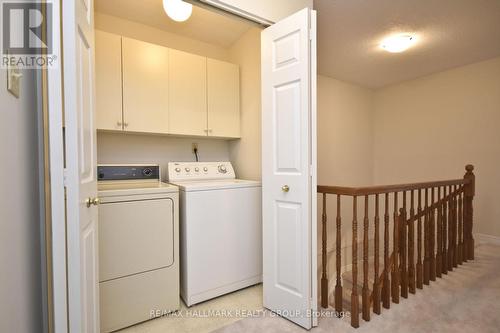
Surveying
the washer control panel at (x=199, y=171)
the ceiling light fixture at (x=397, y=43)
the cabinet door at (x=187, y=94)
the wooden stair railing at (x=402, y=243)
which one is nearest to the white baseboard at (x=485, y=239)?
the wooden stair railing at (x=402, y=243)

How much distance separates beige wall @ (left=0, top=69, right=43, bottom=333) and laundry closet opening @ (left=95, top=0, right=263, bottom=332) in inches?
28.5

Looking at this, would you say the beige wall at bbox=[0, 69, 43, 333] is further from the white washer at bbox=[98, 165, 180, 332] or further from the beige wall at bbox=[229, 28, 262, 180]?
the beige wall at bbox=[229, 28, 262, 180]

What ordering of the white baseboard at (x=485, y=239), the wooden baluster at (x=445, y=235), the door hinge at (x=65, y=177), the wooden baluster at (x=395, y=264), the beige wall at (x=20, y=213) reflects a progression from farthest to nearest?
the white baseboard at (x=485, y=239) → the wooden baluster at (x=445, y=235) → the wooden baluster at (x=395, y=264) → the door hinge at (x=65, y=177) → the beige wall at (x=20, y=213)

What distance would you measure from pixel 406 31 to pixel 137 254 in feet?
9.92

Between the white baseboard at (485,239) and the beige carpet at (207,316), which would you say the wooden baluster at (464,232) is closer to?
the white baseboard at (485,239)

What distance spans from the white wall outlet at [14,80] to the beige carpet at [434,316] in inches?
64.5

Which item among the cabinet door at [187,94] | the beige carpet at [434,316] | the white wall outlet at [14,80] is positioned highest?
the cabinet door at [187,94]

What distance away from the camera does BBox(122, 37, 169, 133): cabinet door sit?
6.70ft

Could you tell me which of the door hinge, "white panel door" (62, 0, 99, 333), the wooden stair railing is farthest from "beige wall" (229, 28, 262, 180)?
the door hinge

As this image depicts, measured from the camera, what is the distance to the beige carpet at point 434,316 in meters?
1.61

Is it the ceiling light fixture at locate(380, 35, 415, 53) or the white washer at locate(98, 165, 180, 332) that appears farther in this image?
the ceiling light fixture at locate(380, 35, 415, 53)

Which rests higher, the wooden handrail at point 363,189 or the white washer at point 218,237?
the wooden handrail at point 363,189

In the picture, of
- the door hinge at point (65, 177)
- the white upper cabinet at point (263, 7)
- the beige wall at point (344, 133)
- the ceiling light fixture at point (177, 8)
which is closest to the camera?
the door hinge at point (65, 177)

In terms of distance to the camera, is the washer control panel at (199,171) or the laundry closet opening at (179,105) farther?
the washer control panel at (199,171)
